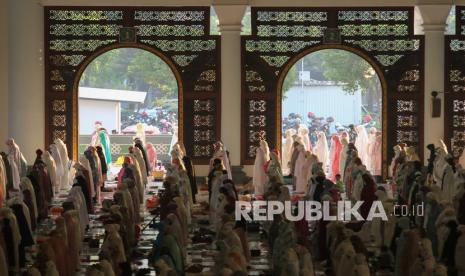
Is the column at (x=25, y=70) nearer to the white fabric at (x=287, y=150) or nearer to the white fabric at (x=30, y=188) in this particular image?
the white fabric at (x=30, y=188)

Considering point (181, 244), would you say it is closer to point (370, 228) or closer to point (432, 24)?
point (370, 228)

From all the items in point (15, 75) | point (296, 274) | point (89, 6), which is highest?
point (89, 6)

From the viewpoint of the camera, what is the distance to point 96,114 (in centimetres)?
3316

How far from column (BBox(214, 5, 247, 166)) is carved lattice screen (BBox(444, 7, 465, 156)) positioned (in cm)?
407

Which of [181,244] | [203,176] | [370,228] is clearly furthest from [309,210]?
[203,176]

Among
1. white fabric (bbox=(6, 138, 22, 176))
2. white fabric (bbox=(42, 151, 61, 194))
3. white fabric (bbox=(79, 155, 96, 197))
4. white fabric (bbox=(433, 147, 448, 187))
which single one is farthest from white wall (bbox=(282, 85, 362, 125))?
white fabric (bbox=(79, 155, 96, 197))

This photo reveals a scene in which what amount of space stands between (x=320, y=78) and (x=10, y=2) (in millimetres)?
14836

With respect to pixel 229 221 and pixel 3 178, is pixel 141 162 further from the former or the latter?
pixel 229 221

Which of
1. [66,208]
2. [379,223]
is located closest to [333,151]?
[379,223]

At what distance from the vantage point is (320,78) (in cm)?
3500

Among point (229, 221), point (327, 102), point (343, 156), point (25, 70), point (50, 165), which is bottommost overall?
point (229, 221)

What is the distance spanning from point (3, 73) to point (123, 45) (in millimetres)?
2395

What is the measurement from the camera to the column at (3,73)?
846 inches

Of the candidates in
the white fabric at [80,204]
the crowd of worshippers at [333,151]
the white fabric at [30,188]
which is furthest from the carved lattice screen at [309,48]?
the white fabric at [30,188]
